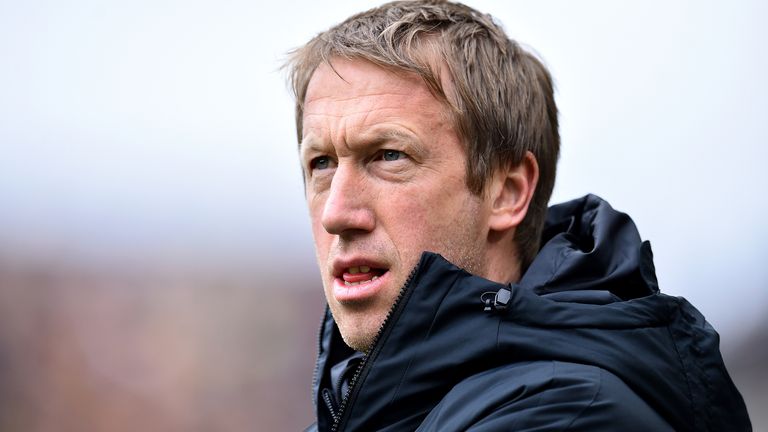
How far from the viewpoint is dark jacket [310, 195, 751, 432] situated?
2389 millimetres

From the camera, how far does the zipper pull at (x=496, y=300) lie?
8.20 feet

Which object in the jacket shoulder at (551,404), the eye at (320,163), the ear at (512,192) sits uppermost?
the eye at (320,163)

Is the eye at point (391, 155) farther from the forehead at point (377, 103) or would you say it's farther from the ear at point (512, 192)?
the ear at point (512, 192)

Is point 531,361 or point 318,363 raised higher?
point 531,361

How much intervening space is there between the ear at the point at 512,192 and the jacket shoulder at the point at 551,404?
27.0 inches

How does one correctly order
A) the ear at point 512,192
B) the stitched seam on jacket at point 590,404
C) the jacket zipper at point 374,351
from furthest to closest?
the ear at point 512,192
the jacket zipper at point 374,351
the stitched seam on jacket at point 590,404

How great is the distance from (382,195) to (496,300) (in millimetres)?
530

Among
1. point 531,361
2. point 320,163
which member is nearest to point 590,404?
point 531,361

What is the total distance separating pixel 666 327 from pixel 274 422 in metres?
5.22

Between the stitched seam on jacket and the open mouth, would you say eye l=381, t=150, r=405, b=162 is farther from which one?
the stitched seam on jacket

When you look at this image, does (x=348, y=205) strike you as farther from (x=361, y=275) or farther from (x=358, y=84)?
(x=358, y=84)

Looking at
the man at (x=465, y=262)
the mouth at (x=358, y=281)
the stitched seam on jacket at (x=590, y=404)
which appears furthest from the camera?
the mouth at (x=358, y=281)

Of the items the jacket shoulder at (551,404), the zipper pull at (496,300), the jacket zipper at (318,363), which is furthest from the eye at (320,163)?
the jacket shoulder at (551,404)

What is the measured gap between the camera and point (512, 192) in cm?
317
